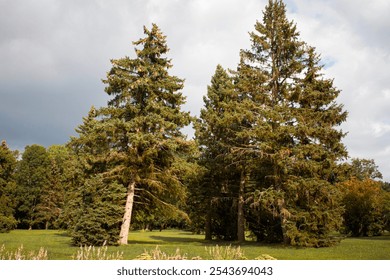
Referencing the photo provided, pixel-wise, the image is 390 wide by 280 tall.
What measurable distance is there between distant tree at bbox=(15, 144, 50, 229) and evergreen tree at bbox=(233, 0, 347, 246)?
143ft

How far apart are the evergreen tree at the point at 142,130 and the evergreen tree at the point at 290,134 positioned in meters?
5.11

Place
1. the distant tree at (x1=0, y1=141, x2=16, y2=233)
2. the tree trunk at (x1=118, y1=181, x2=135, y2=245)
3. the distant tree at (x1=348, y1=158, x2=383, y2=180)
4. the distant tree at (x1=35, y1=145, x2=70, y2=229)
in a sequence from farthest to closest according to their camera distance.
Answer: the distant tree at (x1=348, y1=158, x2=383, y2=180)
the distant tree at (x1=35, y1=145, x2=70, y2=229)
the distant tree at (x1=0, y1=141, x2=16, y2=233)
the tree trunk at (x1=118, y1=181, x2=135, y2=245)

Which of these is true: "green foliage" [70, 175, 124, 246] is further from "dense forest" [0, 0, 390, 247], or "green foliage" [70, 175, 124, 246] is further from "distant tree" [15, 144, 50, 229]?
"distant tree" [15, 144, 50, 229]

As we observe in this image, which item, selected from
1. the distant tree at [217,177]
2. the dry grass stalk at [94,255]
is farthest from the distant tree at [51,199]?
the dry grass stalk at [94,255]

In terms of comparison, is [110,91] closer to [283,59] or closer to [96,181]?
[96,181]

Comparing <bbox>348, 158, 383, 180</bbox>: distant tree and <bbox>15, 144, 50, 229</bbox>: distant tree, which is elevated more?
<bbox>348, 158, 383, 180</bbox>: distant tree

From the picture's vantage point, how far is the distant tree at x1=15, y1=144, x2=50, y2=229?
55812 mm

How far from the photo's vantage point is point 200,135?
3419 centimetres

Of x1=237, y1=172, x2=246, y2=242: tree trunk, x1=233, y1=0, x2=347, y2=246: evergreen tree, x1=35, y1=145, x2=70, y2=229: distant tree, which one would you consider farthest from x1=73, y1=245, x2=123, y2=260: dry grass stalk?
x1=35, y1=145, x2=70, y2=229: distant tree

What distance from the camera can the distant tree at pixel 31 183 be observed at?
55.8m

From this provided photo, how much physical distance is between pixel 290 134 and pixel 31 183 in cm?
5028

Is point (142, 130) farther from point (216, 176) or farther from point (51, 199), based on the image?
point (51, 199)

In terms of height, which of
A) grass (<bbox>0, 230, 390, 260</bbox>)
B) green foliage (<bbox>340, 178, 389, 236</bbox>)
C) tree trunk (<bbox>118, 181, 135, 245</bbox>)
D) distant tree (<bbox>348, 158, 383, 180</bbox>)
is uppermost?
distant tree (<bbox>348, 158, 383, 180</bbox>)

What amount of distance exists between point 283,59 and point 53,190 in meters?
45.3
